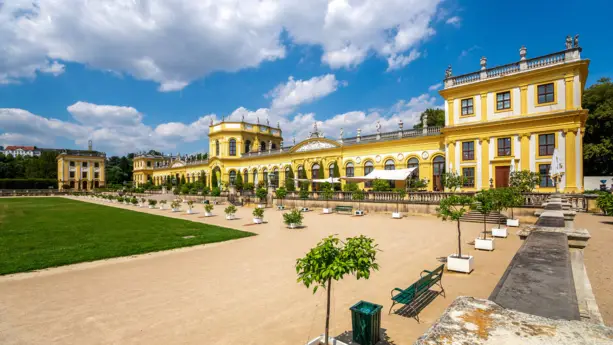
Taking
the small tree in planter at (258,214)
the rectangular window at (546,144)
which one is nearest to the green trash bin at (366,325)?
the small tree in planter at (258,214)

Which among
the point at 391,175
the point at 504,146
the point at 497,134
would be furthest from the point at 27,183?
the point at 504,146

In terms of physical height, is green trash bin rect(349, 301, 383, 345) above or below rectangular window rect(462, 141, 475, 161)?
below

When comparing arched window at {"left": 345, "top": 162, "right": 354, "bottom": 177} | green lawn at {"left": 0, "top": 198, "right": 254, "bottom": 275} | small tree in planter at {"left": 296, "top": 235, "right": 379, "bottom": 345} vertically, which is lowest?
green lawn at {"left": 0, "top": 198, "right": 254, "bottom": 275}

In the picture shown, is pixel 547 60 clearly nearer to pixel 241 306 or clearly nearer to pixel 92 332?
pixel 241 306

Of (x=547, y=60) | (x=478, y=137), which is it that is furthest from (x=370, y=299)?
(x=547, y=60)

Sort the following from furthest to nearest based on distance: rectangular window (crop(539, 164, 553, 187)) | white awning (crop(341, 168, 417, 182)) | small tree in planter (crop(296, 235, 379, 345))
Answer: white awning (crop(341, 168, 417, 182)) → rectangular window (crop(539, 164, 553, 187)) → small tree in planter (crop(296, 235, 379, 345))

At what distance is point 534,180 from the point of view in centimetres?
1917

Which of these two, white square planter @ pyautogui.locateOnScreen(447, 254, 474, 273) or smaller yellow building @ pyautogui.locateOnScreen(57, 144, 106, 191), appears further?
smaller yellow building @ pyautogui.locateOnScreen(57, 144, 106, 191)

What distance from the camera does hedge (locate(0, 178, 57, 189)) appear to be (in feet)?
231

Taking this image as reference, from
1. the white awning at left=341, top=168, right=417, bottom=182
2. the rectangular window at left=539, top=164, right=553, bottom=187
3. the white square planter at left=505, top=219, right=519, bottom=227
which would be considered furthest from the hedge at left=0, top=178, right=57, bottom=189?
the rectangular window at left=539, top=164, right=553, bottom=187

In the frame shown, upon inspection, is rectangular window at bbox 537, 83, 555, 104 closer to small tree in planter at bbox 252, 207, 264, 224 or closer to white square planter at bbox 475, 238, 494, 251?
white square planter at bbox 475, 238, 494, 251

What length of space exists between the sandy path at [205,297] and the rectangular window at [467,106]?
1716 cm

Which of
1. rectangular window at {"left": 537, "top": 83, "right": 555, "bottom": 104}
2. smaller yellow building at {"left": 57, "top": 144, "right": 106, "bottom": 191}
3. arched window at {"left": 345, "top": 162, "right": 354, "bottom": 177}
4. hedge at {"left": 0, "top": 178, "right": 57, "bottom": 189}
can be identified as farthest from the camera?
smaller yellow building at {"left": 57, "top": 144, "right": 106, "bottom": 191}

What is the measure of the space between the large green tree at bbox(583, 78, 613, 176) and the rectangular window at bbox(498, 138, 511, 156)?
1289cm
